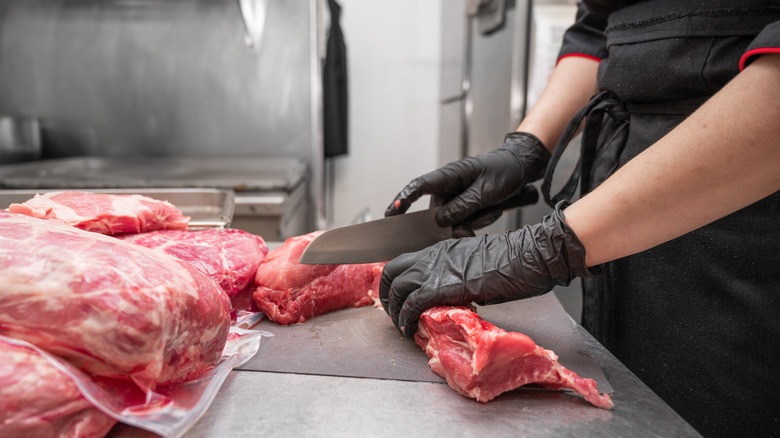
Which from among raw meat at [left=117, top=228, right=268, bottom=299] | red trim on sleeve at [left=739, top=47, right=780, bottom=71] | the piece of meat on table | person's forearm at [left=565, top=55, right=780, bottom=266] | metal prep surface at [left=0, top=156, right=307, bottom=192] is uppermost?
red trim on sleeve at [left=739, top=47, right=780, bottom=71]

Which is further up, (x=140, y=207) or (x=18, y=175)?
(x=140, y=207)

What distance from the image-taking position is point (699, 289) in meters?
1.26

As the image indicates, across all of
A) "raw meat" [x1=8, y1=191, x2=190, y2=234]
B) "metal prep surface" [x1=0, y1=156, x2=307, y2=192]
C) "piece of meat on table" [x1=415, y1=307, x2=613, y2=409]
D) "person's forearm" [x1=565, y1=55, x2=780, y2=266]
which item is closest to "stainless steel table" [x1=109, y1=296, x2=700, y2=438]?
"piece of meat on table" [x1=415, y1=307, x2=613, y2=409]

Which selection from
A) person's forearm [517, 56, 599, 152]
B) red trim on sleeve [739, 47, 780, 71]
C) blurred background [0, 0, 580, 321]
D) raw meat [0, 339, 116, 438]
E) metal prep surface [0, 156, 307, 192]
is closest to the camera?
raw meat [0, 339, 116, 438]

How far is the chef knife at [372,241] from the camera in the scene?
1267 millimetres

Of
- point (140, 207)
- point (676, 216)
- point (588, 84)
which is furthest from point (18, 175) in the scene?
point (676, 216)

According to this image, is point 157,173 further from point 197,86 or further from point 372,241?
point 372,241

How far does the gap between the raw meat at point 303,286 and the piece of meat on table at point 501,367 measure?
42 centimetres

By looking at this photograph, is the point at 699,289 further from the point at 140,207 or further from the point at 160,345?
the point at 140,207

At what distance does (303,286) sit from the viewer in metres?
1.26

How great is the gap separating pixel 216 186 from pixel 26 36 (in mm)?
2621

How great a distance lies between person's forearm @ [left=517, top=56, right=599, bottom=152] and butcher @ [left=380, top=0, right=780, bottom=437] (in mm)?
59

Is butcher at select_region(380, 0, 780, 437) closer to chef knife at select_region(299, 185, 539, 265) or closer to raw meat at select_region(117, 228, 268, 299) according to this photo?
chef knife at select_region(299, 185, 539, 265)

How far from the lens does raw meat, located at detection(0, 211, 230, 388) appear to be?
2.49 feet
